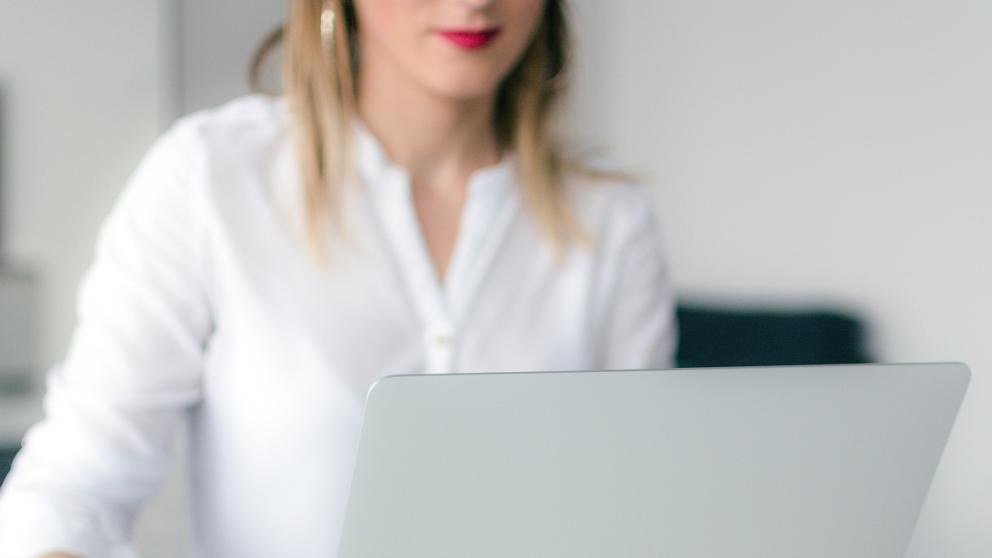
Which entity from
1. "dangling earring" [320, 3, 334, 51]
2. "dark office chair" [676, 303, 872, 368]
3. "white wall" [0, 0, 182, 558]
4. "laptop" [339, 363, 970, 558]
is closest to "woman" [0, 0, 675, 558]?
"dangling earring" [320, 3, 334, 51]

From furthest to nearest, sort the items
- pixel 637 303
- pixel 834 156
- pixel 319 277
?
pixel 834 156 < pixel 637 303 < pixel 319 277

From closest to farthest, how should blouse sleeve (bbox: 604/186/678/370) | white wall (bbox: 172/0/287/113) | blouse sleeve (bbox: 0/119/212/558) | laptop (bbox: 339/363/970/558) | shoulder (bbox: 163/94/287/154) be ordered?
laptop (bbox: 339/363/970/558), blouse sleeve (bbox: 0/119/212/558), shoulder (bbox: 163/94/287/154), blouse sleeve (bbox: 604/186/678/370), white wall (bbox: 172/0/287/113)

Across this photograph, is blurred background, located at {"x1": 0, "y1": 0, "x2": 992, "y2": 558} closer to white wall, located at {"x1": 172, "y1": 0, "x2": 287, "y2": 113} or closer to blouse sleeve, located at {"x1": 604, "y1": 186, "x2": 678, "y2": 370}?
white wall, located at {"x1": 172, "y1": 0, "x2": 287, "y2": 113}

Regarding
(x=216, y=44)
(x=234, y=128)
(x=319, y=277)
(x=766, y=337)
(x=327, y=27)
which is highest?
(x=327, y=27)

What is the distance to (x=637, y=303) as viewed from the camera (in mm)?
1288

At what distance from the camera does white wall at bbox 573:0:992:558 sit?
61.1 inches

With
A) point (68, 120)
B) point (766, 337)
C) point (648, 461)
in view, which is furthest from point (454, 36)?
point (68, 120)

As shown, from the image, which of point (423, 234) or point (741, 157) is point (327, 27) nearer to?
point (423, 234)

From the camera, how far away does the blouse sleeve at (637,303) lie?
1.28m

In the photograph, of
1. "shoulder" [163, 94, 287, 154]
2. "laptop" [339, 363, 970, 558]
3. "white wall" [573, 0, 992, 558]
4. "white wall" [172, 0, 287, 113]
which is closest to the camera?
"laptop" [339, 363, 970, 558]

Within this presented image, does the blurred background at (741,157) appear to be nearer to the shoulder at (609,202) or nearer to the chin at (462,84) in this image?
the shoulder at (609,202)

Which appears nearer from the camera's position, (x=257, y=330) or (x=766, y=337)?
(x=257, y=330)

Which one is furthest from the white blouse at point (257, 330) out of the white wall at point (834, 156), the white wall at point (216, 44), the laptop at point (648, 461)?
the white wall at point (216, 44)

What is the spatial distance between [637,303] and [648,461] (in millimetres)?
712
